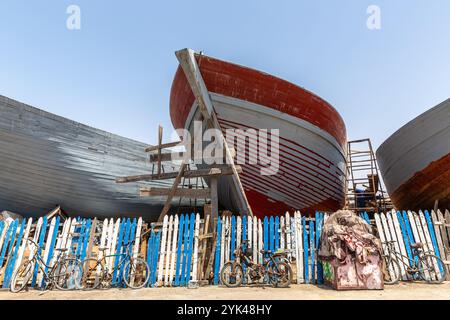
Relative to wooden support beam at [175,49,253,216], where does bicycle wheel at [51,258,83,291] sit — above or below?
below

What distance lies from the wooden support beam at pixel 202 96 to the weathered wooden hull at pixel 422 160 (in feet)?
20.9

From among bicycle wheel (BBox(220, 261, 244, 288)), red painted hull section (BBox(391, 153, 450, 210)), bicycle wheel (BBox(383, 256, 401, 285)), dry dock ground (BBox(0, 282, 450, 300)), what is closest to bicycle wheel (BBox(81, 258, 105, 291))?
dry dock ground (BBox(0, 282, 450, 300))

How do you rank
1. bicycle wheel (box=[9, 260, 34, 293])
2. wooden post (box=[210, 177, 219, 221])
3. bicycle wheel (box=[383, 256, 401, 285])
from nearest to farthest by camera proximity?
bicycle wheel (box=[9, 260, 34, 293]), bicycle wheel (box=[383, 256, 401, 285]), wooden post (box=[210, 177, 219, 221])

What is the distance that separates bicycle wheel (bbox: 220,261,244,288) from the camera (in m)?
6.33

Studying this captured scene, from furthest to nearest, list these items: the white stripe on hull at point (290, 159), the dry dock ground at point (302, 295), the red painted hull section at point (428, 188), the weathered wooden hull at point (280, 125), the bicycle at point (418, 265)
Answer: the red painted hull section at point (428, 188)
the white stripe on hull at point (290, 159)
the weathered wooden hull at point (280, 125)
the bicycle at point (418, 265)
the dry dock ground at point (302, 295)

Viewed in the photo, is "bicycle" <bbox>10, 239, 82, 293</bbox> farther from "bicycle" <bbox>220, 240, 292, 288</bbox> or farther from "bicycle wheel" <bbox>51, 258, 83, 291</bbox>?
"bicycle" <bbox>220, 240, 292, 288</bbox>

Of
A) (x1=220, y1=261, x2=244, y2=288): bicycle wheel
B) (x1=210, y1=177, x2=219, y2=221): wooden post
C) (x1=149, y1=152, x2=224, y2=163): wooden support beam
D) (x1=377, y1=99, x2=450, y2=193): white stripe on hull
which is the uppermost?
(x1=377, y1=99, x2=450, y2=193): white stripe on hull

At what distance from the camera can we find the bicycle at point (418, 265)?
255 inches

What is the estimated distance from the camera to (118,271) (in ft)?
22.1

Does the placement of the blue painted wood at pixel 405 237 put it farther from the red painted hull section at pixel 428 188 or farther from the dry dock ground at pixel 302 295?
the red painted hull section at pixel 428 188

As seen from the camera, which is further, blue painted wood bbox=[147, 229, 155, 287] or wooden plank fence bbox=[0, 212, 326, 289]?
blue painted wood bbox=[147, 229, 155, 287]

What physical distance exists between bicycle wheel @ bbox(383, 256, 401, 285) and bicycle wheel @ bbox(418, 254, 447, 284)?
1.82ft

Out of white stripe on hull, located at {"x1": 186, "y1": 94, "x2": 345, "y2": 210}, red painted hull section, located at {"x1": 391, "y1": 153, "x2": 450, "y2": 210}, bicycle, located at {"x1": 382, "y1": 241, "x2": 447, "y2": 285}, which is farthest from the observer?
red painted hull section, located at {"x1": 391, "y1": 153, "x2": 450, "y2": 210}

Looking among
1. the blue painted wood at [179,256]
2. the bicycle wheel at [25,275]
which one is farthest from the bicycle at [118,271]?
the bicycle wheel at [25,275]
